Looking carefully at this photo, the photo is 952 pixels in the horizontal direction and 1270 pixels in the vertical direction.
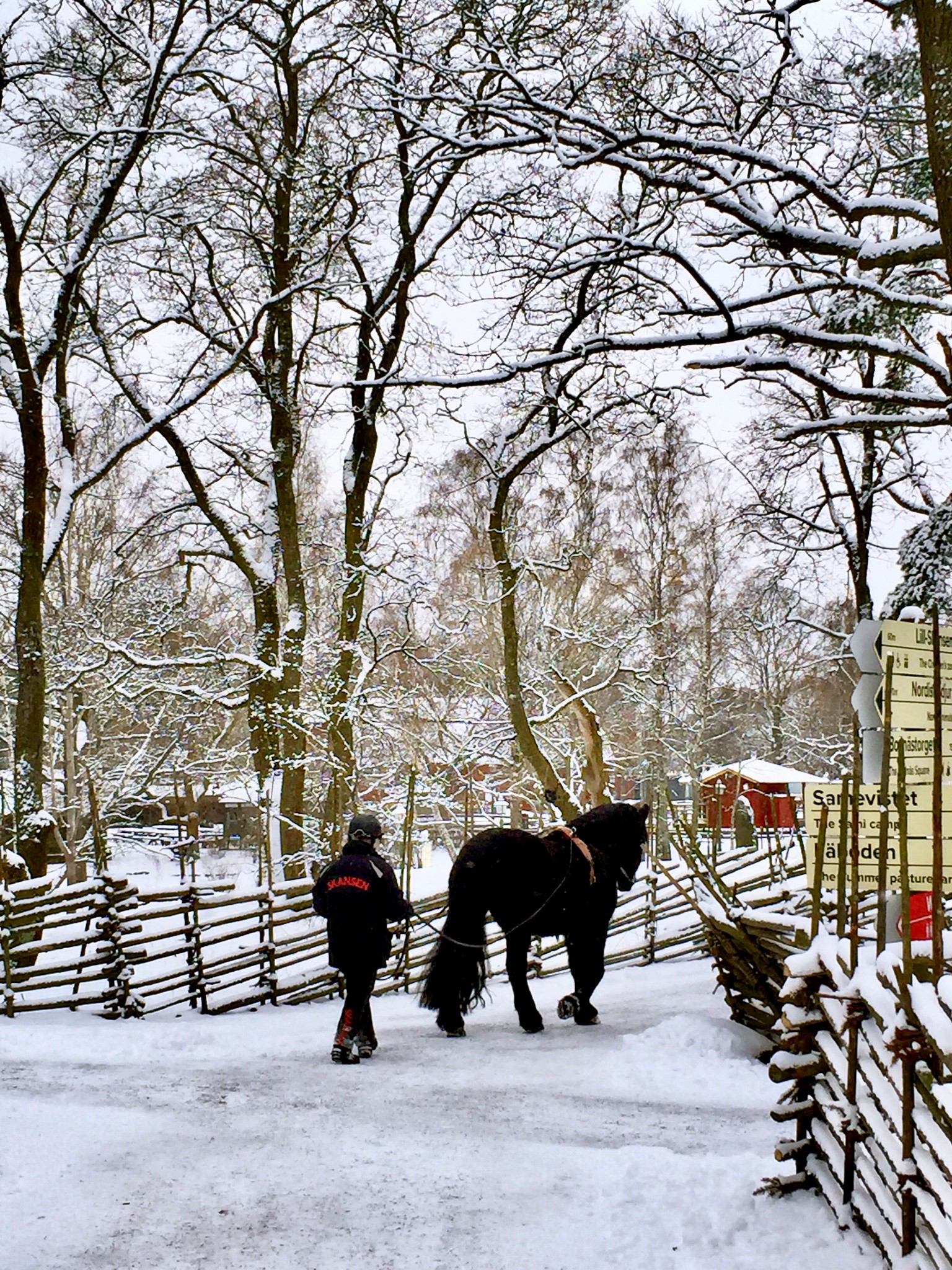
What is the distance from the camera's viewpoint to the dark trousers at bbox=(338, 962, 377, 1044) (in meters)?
7.56

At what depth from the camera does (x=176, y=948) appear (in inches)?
380

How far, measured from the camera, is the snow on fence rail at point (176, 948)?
29.6 feet

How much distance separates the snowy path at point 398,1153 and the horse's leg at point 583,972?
37 centimetres

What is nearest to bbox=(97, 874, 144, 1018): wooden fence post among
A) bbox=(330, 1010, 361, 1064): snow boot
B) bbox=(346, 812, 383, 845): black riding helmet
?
bbox=(346, 812, 383, 845): black riding helmet

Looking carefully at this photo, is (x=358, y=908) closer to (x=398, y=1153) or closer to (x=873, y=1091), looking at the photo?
(x=398, y=1153)

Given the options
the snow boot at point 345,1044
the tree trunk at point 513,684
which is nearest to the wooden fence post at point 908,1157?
the snow boot at point 345,1044

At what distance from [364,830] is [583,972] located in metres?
2.12

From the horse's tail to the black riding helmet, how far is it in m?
0.67

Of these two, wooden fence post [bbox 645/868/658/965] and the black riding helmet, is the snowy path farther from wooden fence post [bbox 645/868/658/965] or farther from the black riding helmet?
wooden fence post [bbox 645/868/658/965]

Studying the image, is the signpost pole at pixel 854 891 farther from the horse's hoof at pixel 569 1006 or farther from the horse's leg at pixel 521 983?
the horse's hoof at pixel 569 1006

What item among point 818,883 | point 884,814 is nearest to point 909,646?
point 818,883

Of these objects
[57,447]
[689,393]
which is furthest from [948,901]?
[57,447]

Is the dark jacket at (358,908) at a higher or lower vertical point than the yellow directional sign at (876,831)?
lower

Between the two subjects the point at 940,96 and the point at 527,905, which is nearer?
the point at 940,96
